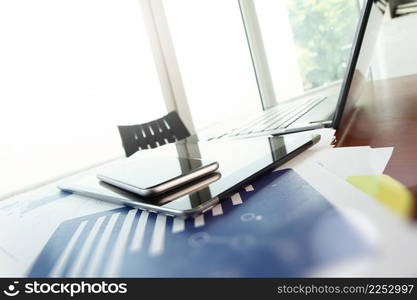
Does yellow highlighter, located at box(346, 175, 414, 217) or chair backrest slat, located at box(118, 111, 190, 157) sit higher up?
chair backrest slat, located at box(118, 111, 190, 157)

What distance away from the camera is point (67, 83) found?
1.94 metres

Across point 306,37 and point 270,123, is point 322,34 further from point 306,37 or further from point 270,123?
point 270,123

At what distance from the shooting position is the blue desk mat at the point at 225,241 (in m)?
0.22

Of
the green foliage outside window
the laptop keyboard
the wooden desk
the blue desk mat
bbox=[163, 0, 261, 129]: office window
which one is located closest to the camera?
the blue desk mat

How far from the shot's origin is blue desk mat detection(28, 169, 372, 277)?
0.22 m

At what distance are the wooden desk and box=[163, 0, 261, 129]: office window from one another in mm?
1754

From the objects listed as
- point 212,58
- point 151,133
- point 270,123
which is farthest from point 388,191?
point 212,58

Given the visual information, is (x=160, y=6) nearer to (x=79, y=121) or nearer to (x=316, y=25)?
(x=79, y=121)

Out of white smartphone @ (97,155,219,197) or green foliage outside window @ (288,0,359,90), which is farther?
green foliage outside window @ (288,0,359,90)

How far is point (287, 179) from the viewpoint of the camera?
15.8 inches

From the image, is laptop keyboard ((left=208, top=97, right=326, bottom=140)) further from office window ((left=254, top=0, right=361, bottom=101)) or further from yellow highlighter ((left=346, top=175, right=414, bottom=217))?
office window ((left=254, top=0, right=361, bottom=101))

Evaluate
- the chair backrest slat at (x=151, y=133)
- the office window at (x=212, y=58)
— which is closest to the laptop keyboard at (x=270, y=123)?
the chair backrest slat at (x=151, y=133)

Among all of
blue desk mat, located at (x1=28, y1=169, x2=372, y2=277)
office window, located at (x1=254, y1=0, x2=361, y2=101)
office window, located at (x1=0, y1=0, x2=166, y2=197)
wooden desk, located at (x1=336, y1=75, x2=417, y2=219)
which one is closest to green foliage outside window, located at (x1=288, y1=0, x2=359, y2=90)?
office window, located at (x1=254, y1=0, x2=361, y2=101)

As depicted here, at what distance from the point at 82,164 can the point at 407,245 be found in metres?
2.02
